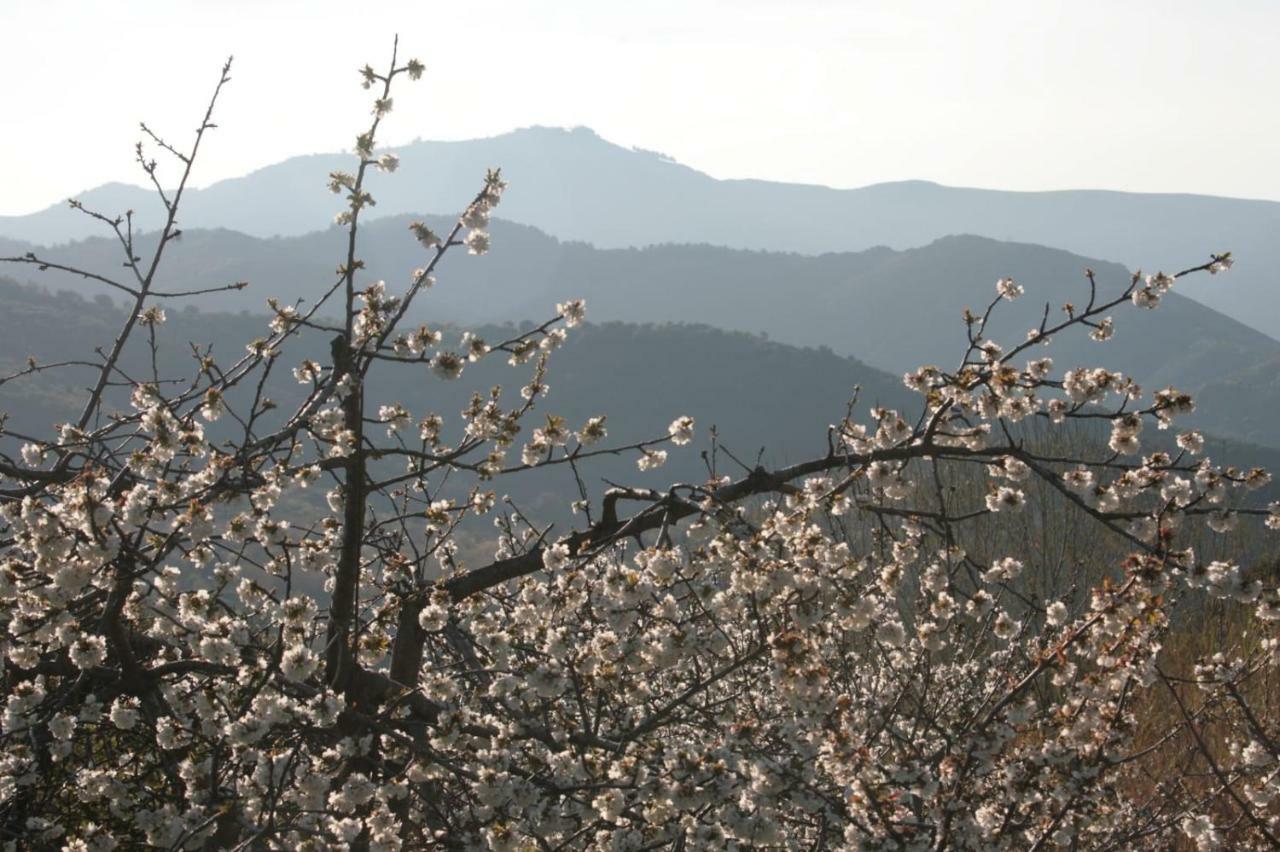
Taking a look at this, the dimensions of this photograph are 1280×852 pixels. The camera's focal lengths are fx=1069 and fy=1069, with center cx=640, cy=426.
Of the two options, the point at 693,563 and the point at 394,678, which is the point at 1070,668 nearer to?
the point at 693,563

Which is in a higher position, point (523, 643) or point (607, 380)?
point (523, 643)

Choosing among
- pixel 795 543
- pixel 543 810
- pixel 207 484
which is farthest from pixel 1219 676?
pixel 207 484

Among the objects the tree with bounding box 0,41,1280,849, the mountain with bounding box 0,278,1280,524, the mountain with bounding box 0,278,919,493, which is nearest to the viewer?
the tree with bounding box 0,41,1280,849

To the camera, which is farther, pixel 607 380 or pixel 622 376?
pixel 622 376

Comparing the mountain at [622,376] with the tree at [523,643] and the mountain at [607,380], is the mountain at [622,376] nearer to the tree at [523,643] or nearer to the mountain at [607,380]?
the mountain at [607,380]

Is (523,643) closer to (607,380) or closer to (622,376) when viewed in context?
(607,380)

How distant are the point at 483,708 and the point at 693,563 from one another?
1.66 m

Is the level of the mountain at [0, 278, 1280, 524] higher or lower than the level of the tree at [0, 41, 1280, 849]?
lower

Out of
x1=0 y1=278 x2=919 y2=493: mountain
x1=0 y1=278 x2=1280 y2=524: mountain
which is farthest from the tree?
x1=0 y1=278 x2=919 y2=493: mountain

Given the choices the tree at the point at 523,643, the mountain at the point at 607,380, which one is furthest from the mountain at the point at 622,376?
the tree at the point at 523,643

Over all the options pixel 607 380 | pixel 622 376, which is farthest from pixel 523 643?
pixel 622 376

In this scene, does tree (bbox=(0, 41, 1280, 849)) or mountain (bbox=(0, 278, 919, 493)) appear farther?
mountain (bbox=(0, 278, 919, 493))

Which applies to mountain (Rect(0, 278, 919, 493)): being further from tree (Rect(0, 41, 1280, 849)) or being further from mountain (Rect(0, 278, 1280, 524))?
tree (Rect(0, 41, 1280, 849))

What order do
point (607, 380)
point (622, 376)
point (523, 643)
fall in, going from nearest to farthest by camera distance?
point (523, 643) < point (607, 380) < point (622, 376)
